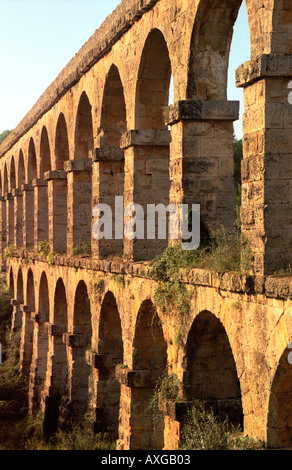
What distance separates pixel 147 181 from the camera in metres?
11.4

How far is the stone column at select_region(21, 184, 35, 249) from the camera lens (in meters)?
22.8

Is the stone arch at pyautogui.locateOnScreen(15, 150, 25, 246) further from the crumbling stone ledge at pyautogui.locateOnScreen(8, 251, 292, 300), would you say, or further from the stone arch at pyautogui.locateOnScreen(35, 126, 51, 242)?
the crumbling stone ledge at pyautogui.locateOnScreen(8, 251, 292, 300)

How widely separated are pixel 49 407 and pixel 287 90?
1157 cm

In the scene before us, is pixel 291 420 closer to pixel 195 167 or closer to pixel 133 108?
pixel 195 167

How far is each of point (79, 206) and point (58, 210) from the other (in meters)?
2.17

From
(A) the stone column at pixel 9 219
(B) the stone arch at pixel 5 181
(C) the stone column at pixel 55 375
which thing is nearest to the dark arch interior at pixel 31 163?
(A) the stone column at pixel 9 219

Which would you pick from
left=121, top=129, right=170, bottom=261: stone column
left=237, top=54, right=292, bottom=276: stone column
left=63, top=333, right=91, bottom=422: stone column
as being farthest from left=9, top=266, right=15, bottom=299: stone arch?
left=237, top=54, right=292, bottom=276: stone column

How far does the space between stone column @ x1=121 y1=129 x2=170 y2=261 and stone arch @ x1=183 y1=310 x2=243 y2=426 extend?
2599 mm

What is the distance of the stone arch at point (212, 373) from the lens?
352 inches

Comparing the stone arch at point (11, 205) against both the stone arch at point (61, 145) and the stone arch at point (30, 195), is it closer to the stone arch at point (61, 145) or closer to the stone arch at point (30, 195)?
the stone arch at point (30, 195)

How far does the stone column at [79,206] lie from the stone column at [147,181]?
437cm

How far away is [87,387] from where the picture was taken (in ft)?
50.6

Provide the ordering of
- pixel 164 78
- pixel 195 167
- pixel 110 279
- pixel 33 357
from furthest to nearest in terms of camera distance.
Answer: pixel 33 357 → pixel 110 279 → pixel 164 78 → pixel 195 167

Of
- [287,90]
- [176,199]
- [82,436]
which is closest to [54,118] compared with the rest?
[82,436]
